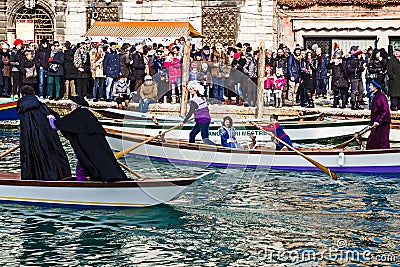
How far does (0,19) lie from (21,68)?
10.3 metres

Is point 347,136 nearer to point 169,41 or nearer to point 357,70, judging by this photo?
point 357,70

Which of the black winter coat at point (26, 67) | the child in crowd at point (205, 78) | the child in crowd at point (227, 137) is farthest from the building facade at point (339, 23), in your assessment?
the child in crowd at point (227, 137)

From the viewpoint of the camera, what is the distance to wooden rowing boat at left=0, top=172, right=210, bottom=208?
1578 cm

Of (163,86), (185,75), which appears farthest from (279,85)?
(163,86)

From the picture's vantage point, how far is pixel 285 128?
25.0 m

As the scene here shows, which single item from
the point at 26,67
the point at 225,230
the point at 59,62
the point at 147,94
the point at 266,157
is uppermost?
the point at 59,62

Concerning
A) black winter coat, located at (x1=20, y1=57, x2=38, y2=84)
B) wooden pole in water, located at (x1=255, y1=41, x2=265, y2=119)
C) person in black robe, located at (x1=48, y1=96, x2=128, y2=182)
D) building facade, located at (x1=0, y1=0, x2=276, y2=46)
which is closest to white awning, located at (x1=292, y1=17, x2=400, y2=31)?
building facade, located at (x1=0, y1=0, x2=276, y2=46)

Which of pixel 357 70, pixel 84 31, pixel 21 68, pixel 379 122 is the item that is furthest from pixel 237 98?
pixel 84 31

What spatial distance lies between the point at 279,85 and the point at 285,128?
2460 mm

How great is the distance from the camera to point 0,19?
38156 mm

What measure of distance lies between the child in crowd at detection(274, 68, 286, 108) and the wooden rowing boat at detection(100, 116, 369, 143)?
2.10 meters

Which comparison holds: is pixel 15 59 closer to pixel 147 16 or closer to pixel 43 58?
pixel 43 58

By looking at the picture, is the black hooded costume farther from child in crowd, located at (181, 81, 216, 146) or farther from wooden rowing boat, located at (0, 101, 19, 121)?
wooden rowing boat, located at (0, 101, 19, 121)

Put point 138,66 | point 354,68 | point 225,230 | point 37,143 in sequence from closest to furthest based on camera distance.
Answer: point 225,230 < point 37,143 < point 354,68 < point 138,66
